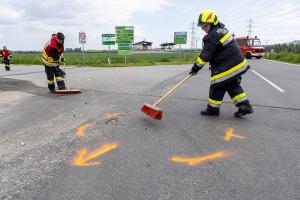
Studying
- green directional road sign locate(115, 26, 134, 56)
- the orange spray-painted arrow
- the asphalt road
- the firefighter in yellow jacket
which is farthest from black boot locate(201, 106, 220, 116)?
green directional road sign locate(115, 26, 134, 56)

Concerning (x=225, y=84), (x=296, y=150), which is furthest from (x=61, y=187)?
(x=225, y=84)

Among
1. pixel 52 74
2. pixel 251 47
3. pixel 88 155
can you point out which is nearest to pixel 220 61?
pixel 88 155

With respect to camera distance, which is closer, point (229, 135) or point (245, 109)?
point (229, 135)

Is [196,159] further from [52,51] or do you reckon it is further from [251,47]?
[251,47]

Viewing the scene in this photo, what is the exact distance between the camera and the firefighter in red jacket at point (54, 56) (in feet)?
23.5

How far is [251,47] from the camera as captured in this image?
93.8ft

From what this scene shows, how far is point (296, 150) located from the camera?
3.34 metres

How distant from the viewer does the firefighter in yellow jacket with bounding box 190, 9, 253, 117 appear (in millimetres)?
4516

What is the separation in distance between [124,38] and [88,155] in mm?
19922

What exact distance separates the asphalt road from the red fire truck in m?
24.5

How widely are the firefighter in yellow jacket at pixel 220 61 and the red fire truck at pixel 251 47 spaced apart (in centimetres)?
2573

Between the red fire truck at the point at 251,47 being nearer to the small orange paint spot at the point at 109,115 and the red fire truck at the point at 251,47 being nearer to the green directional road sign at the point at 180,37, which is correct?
the green directional road sign at the point at 180,37

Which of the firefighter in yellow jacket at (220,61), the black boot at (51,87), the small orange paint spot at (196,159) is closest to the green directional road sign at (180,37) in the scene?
the black boot at (51,87)

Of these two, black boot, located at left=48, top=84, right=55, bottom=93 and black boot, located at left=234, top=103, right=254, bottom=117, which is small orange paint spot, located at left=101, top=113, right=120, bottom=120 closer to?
black boot, located at left=234, top=103, right=254, bottom=117
